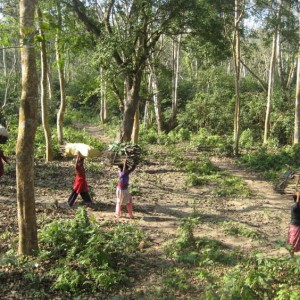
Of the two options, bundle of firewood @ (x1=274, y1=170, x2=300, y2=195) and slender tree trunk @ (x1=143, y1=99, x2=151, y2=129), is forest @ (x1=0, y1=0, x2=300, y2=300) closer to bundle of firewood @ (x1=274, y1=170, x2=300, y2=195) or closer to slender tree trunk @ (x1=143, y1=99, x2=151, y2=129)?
bundle of firewood @ (x1=274, y1=170, x2=300, y2=195)

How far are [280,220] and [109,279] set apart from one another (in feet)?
17.4

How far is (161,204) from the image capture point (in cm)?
1063

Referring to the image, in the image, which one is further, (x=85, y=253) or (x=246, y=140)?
(x=246, y=140)

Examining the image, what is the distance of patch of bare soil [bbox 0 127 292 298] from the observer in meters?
8.24

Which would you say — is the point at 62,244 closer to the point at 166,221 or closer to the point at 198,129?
the point at 166,221

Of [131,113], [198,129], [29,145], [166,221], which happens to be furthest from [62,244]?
[198,129]

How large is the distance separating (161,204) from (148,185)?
209 cm

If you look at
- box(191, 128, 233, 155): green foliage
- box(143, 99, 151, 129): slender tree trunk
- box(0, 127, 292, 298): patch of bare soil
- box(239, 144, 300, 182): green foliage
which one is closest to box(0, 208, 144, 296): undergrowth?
box(0, 127, 292, 298): patch of bare soil

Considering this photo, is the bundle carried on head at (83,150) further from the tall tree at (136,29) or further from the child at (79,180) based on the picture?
the tall tree at (136,29)

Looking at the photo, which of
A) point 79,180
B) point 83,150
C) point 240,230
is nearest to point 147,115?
point 83,150

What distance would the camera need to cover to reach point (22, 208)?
6.43 m

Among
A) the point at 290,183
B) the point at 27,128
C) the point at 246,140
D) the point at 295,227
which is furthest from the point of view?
the point at 246,140

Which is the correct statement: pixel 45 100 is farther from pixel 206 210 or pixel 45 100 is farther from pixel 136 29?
pixel 206 210

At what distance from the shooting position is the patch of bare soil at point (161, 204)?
824 cm
